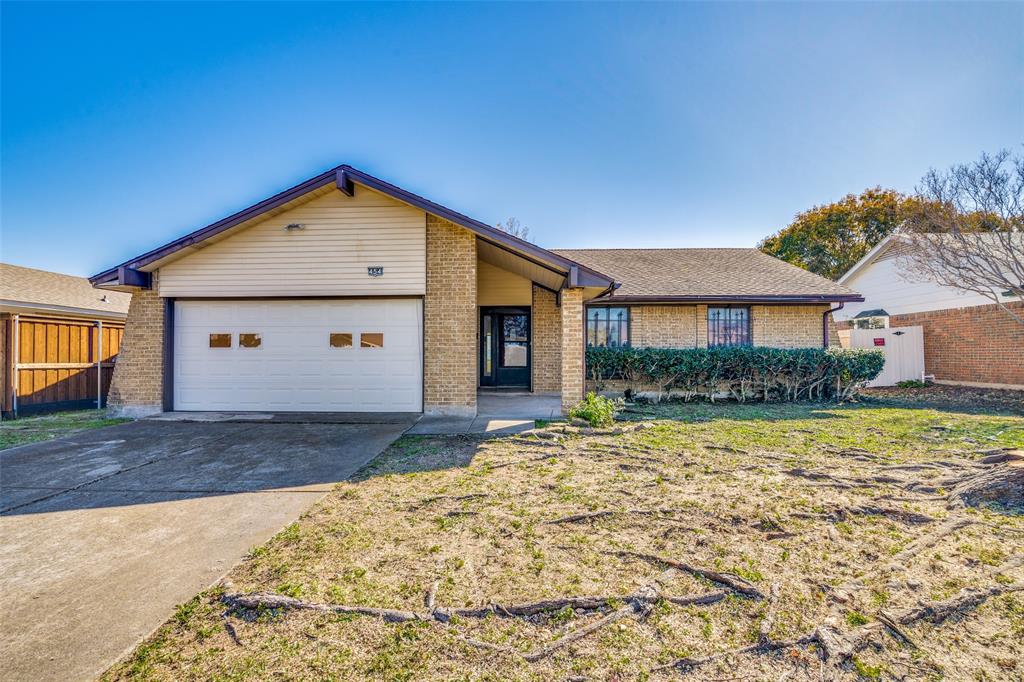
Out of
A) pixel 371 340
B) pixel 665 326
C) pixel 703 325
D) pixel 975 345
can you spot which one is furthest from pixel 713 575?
pixel 975 345

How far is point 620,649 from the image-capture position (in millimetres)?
2182

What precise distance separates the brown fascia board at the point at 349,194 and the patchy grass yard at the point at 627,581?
12.9ft

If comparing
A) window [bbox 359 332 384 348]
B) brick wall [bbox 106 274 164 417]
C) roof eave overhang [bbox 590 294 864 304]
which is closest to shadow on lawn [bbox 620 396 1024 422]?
roof eave overhang [bbox 590 294 864 304]

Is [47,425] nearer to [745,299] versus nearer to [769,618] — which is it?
[769,618]

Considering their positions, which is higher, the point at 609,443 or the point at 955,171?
the point at 955,171

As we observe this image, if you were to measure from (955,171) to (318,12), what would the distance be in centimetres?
1574

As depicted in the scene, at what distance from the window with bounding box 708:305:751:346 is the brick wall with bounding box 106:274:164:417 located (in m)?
13.6

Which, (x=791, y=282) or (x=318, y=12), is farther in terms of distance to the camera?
(x=791, y=282)

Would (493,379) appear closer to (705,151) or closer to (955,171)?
(705,151)

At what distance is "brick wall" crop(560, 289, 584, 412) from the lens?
835 cm

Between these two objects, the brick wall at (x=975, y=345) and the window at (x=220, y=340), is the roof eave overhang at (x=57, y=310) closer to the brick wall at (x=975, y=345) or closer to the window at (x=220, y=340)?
the window at (x=220, y=340)

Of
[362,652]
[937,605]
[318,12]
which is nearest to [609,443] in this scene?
[937,605]

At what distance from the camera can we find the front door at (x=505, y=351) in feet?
41.2

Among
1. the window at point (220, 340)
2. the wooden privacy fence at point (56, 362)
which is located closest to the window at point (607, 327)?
the window at point (220, 340)
